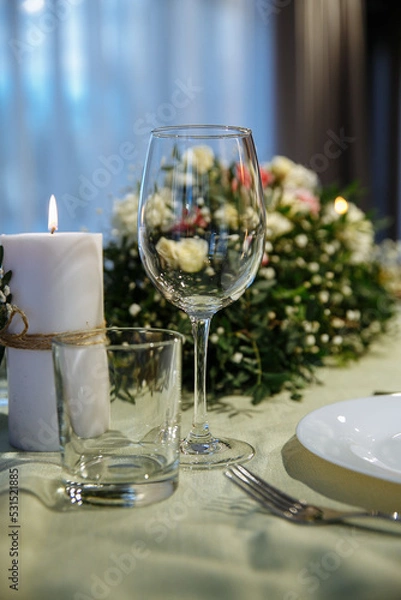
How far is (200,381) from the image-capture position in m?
0.62

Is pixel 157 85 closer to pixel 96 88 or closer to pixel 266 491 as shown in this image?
pixel 96 88

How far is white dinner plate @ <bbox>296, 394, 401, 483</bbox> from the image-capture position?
530mm

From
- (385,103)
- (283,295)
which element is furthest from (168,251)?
(385,103)

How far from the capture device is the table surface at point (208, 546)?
392mm

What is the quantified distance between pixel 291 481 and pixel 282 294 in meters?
0.42

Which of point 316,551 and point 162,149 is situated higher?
point 162,149

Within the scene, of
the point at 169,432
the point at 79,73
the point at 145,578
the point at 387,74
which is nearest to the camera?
the point at 145,578

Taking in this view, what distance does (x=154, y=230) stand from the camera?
58 cm

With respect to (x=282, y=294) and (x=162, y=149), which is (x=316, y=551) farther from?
(x=282, y=294)

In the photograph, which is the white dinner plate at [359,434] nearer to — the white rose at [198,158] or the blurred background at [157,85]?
the white rose at [198,158]

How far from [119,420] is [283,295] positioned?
45 cm

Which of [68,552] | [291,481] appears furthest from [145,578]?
[291,481]

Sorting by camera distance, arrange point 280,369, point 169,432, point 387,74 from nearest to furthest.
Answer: point 169,432, point 280,369, point 387,74

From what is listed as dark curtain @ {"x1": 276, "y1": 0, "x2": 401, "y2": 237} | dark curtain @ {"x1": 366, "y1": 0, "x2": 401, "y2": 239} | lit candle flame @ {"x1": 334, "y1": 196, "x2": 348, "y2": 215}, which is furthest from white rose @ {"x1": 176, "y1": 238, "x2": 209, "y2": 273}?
dark curtain @ {"x1": 366, "y1": 0, "x2": 401, "y2": 239}
